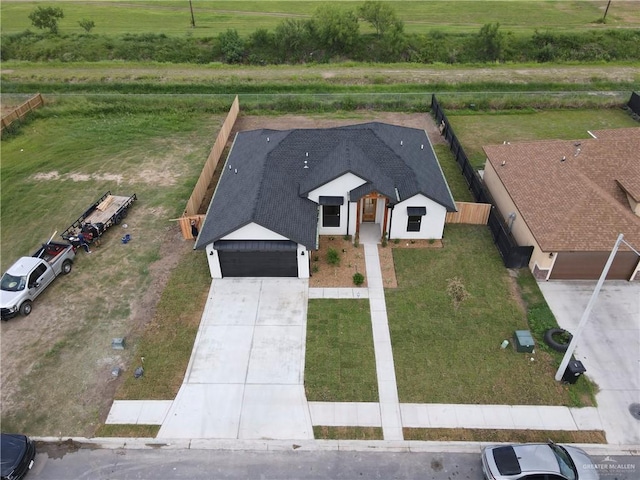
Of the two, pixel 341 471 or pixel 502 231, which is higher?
pixel 502 231

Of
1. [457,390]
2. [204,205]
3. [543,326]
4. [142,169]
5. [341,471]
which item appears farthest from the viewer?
[142,169]

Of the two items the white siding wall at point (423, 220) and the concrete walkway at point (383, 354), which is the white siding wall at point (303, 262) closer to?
the concrete walkway at point (383, 354)

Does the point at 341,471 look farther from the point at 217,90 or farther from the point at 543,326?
the point at 217,90

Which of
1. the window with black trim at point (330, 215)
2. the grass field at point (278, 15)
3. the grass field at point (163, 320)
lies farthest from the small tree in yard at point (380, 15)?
the window with black trim at point (330, 215)

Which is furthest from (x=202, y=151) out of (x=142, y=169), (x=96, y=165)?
(x=96, y=165)

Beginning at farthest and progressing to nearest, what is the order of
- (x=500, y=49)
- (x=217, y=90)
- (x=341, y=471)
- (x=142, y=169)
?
(x=500, y=49) < (x=217, y=90) < (x=142, y=169) < (x=341, y=471)
